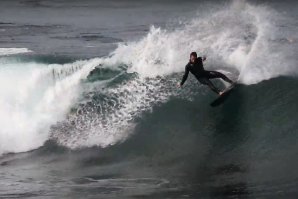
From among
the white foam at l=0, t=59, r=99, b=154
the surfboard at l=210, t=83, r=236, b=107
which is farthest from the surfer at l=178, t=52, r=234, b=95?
the white foam at l=0, t=59, r=99, b=154

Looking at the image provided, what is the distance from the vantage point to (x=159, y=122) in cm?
2009

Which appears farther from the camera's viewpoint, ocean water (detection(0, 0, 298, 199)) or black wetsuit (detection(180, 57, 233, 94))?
black wetsuit (detection(180, 57, 233, 94))

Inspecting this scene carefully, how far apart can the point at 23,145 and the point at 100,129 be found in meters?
2.42

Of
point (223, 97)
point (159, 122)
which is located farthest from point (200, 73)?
point (159, 122)

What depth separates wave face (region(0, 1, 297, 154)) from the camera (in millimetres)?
20406

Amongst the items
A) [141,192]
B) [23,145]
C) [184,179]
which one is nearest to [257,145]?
[184,179]

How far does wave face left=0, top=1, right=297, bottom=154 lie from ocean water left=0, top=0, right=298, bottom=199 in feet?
0.12

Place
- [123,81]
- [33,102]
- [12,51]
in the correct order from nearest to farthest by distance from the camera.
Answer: [123,81] → [33,102] → [12,51]

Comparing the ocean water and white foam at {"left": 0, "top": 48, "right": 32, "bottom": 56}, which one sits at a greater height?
white foam at {"left": 0, "top": 48, "right": 32, "bottom": 56}

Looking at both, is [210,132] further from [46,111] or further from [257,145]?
[46,111]

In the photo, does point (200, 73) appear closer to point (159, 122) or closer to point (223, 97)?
point (223, 97)

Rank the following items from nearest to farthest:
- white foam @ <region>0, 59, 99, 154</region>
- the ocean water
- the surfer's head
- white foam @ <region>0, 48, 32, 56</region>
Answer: the ocean water
the surfer's head
white foam @ <region>0, 59, 99, 154</region>
white foam @ <region>0, 48, 32, 56</region>

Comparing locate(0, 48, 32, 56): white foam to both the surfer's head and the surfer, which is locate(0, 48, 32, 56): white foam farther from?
the surfer's head

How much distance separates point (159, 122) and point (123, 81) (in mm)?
2201
